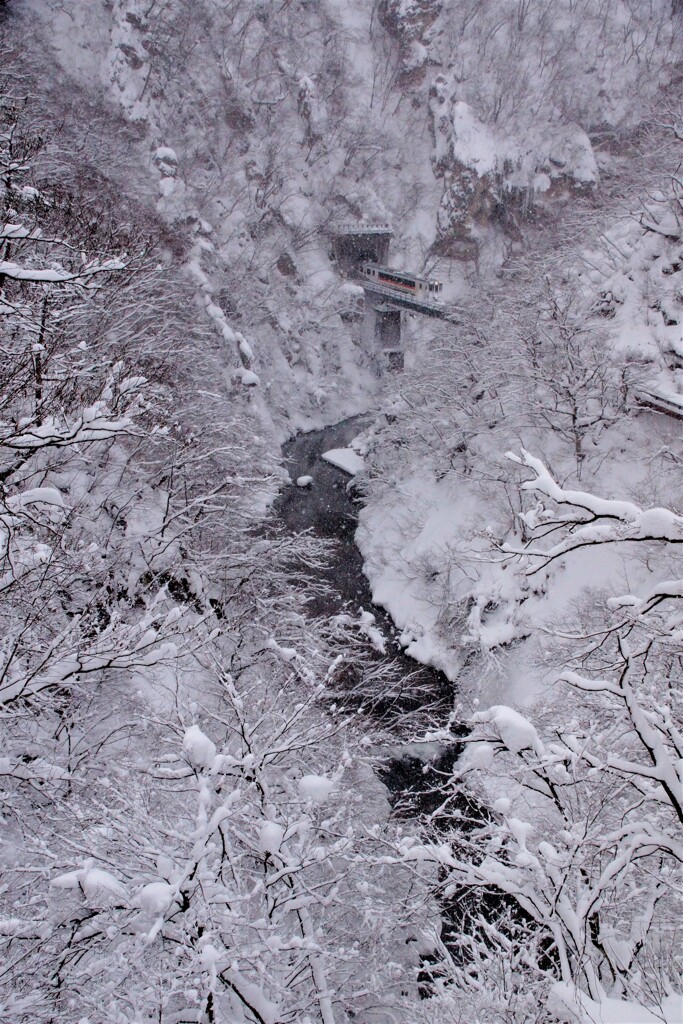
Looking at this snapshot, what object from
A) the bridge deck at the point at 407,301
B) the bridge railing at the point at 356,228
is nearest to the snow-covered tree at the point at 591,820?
the bridge deck at the point at 407,301

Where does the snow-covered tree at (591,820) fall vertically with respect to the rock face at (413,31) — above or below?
below

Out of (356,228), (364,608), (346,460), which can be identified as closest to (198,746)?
(364,608)

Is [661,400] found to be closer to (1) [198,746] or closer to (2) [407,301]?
(1) [198,746]

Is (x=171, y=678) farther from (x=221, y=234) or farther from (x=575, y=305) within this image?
(x=221, y=234)

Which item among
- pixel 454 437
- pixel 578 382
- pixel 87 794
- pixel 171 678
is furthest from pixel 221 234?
pixel 87 794

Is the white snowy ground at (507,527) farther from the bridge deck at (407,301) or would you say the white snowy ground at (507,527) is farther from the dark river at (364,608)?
the bridge deck at (407,301)
